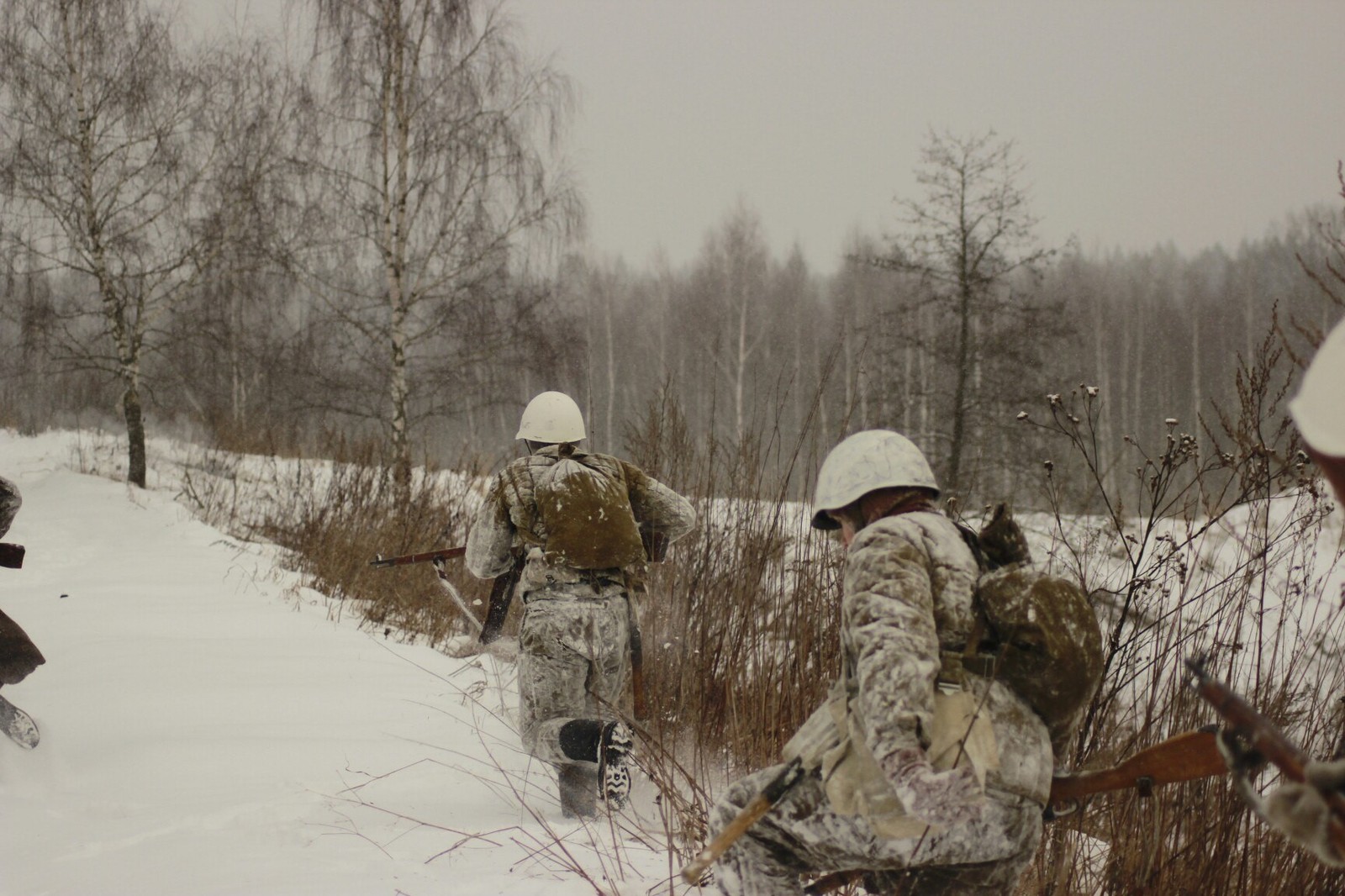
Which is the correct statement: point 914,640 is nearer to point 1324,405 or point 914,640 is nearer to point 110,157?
point 1324,405

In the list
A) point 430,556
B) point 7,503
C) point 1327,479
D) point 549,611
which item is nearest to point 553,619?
point 549,611

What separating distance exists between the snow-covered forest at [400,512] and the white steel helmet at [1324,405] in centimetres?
128

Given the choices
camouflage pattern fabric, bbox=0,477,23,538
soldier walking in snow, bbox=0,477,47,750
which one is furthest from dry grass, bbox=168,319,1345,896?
camouflage pattern fabric, bbox=0,477,23,538

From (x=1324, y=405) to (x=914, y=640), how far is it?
34.1 inches

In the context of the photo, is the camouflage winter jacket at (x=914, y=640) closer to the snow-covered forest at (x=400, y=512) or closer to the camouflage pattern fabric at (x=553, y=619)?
the snow-covered forest at (x=400, y=512)

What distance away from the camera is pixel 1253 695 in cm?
239

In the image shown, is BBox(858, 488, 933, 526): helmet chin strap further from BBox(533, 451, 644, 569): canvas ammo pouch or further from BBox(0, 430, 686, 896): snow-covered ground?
BBox(533, 451, 644, 569): canvas ammo pouch

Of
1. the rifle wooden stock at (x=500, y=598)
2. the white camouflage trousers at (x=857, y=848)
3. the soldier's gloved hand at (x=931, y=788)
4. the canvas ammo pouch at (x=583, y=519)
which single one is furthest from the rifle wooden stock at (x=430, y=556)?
the soldier's gloved hand at (x=931, y=788)

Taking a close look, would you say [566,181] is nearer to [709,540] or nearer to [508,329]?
[508,329]

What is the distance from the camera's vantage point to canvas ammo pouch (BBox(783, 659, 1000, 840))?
155 cm

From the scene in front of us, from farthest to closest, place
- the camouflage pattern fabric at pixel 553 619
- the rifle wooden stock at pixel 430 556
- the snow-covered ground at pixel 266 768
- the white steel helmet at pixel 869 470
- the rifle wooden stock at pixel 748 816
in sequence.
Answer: the rifle wooden stock at pixel 430 556 → the camouflage pattern fabric at pixel 553 619 → the snow-covered ground at pixel 266 768 → the white steel helmet at pixel 869 470 → the rifle wooden stock at pixel 748 816

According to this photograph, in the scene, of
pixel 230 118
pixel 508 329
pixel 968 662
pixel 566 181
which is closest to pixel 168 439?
pixel 230 118

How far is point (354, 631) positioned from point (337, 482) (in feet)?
10.5

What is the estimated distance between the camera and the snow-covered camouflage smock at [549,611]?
3.47 meters
